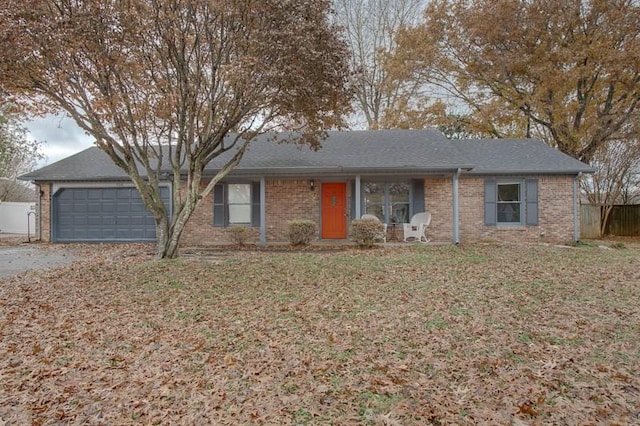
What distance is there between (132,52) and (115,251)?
6.15m

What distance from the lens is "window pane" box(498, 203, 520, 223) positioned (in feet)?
45.1

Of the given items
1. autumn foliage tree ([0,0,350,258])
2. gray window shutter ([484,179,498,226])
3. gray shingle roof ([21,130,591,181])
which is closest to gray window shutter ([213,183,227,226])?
gray shingle roof ([21,130,591,181])

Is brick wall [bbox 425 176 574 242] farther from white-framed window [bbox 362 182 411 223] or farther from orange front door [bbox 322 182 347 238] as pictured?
orange front door [bbox 322 182 347 238]

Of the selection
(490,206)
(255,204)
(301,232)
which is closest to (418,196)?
(490,206)

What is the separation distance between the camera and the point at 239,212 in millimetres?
14188

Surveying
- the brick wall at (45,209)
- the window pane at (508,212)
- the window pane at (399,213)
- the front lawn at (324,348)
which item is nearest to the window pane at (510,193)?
the window pane at (508,212)

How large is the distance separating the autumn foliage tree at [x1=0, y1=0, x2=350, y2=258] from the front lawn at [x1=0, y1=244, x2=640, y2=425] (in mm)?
3667

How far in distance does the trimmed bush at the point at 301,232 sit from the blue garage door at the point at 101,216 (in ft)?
17.6

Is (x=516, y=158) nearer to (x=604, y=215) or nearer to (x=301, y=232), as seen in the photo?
(x=604, y=215)

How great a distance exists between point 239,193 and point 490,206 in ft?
27.7

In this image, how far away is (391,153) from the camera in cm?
1396

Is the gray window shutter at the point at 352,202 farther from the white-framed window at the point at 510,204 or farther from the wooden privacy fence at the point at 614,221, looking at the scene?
the wooden privacy fence at the point at 614,221

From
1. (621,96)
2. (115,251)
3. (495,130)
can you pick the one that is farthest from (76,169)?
(621,96)

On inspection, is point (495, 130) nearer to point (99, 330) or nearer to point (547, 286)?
point (547, 286)
